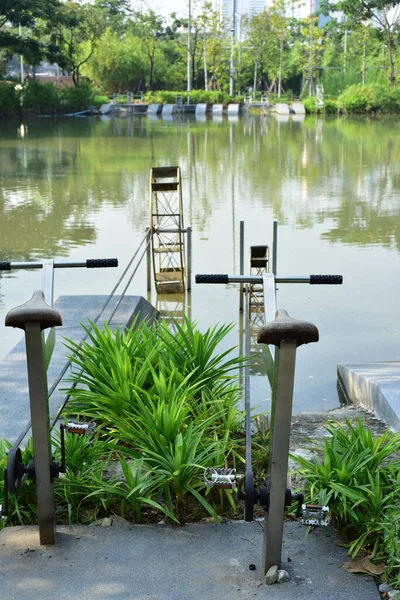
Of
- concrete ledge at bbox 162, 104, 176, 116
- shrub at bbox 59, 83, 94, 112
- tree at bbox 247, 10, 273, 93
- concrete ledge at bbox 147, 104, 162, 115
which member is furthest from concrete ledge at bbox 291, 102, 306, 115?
shrub at bbox 59, 83, 94, 112

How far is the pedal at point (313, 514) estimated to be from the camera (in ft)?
10.9

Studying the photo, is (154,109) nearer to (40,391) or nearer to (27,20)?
(27,20)

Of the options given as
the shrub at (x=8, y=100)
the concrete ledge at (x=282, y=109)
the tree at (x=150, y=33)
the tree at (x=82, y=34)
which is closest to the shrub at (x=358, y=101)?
the concrete ledge at (x=282, y=109)

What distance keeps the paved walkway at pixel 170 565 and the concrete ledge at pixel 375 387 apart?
49.2 inches

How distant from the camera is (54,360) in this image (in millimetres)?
6113

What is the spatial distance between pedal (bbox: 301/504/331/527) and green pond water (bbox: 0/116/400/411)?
3.72m

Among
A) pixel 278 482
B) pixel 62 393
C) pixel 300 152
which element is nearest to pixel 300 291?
pixel 62 393

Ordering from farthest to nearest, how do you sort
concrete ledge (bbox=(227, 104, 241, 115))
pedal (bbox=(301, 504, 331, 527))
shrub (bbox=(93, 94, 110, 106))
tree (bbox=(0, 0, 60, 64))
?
concrete ledge (bbox=(227, 104, 241, 115))
shrub (bbox=(93, 94, 110, 106))
tree (bbox=(0, 0, 60, 64))
pedal (bbox=(301, 504, 331, 527))

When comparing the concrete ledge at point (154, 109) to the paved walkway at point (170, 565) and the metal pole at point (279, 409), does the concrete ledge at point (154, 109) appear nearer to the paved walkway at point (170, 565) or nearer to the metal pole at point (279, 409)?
the paved walkway at point (170, 565)

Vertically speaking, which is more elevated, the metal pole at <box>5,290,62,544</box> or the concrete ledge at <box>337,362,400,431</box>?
the metal pole at <box>5,290,62,544</box>

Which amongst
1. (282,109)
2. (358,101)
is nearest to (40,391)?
(358,101)

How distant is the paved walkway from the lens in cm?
309

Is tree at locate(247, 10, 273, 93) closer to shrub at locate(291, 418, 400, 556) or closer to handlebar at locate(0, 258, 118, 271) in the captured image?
handlebar at locate(0, 258, 118, 271)

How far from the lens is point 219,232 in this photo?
14.8 meters
